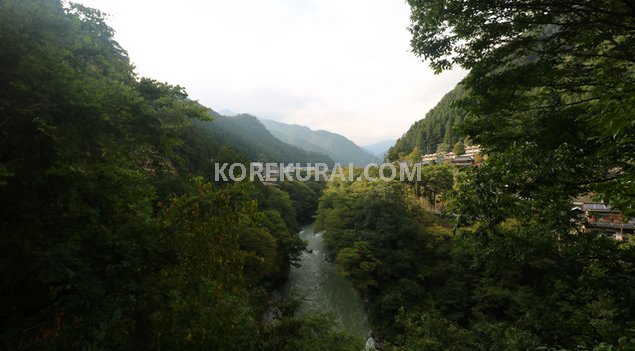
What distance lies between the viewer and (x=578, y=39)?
4.07m

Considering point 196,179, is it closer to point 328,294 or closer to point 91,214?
point 91,214

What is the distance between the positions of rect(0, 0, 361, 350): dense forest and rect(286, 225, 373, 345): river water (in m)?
9.44

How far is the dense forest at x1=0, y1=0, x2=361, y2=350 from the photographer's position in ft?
10.9

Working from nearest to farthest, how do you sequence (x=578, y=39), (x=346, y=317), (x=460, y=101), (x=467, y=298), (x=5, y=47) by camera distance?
(x=5, y=47), (x=578, y=39), (x=460, y=101), (x=467, y=298), (x=346, y=317)

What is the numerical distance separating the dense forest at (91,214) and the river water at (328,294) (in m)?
9.44

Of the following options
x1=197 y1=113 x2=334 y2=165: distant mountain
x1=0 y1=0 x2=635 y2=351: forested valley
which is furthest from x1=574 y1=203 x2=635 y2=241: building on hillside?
x1=197 y1=113 x2=334 y2=165: distant mountain

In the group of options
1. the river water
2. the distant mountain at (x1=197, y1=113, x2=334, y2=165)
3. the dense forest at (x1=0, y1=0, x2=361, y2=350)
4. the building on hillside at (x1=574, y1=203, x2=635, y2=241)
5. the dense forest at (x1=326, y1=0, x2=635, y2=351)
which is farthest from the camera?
the distant mountain at (x1=197, y1=113, x2=334, y2=165)

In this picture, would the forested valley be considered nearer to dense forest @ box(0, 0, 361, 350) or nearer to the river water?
dense forest @ box(0, 0, 361, 350)

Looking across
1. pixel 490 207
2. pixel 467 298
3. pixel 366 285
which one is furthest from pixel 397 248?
pixel 490 207

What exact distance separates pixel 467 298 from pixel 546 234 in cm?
1201

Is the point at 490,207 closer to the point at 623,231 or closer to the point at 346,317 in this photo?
the point at 346,317

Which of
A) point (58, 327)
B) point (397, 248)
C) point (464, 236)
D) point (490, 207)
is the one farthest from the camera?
point (397, 248)

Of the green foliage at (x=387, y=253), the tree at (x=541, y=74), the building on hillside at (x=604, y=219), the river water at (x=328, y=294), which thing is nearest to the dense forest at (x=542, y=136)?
the tree at (x=541, y=74)

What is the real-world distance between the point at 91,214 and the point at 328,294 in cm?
1692
